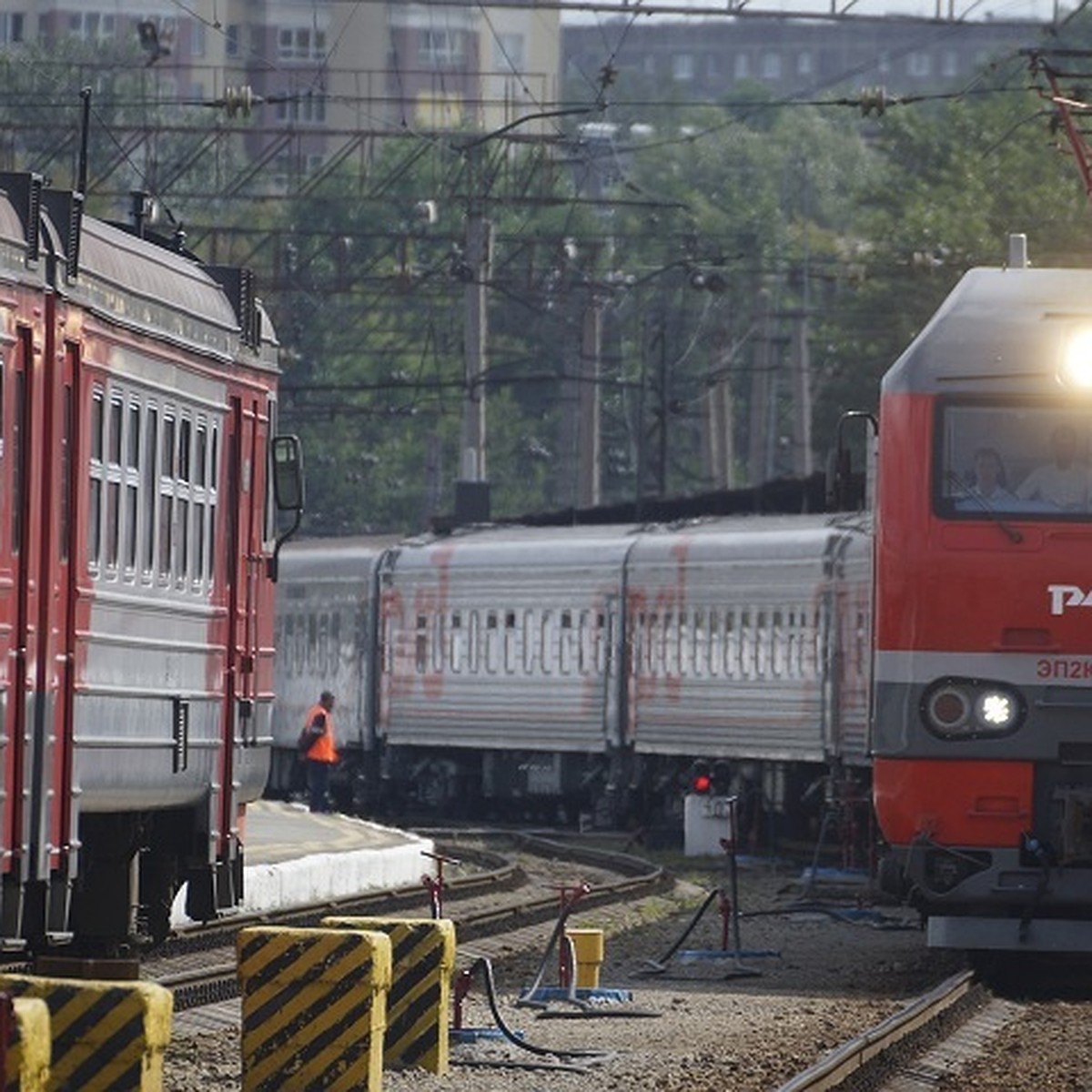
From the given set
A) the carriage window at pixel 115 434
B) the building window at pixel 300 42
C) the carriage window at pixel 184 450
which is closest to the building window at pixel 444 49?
the building window at pixel 300 42

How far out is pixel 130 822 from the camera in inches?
639

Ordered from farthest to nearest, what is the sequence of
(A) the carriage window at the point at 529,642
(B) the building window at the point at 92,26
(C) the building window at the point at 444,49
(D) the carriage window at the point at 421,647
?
(C) the building window at the point at 444,49 → (B) the building window at the point at 92,26 → (D) the carriage window at the point at 421,647 → (A) the carriage window at the point at 529,642

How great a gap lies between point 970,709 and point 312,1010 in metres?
4.91

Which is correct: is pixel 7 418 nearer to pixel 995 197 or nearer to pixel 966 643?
pixel 966 643

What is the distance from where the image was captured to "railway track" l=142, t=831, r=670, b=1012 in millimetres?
18234

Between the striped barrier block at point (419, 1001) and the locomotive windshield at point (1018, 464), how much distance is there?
3830mm

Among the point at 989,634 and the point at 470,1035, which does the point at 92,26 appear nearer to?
the point at 989,634

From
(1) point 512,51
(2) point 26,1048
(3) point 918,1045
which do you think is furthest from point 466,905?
(1) point 512,51

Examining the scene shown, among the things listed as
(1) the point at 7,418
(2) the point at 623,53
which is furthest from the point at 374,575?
(2) the point at 623,53

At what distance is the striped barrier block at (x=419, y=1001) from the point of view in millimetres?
14633

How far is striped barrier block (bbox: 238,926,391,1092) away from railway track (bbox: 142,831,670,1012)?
3.04 m

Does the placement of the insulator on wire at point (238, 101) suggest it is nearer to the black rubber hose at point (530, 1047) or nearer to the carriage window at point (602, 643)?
the carriage window at point (602, 643)

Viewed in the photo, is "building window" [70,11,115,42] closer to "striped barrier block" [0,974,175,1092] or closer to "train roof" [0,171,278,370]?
"train roof" [0,171,278,370]

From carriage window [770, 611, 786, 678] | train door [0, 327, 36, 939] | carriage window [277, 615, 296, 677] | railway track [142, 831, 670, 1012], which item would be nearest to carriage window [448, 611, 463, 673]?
carriage window [277, 615, 296, 677]
